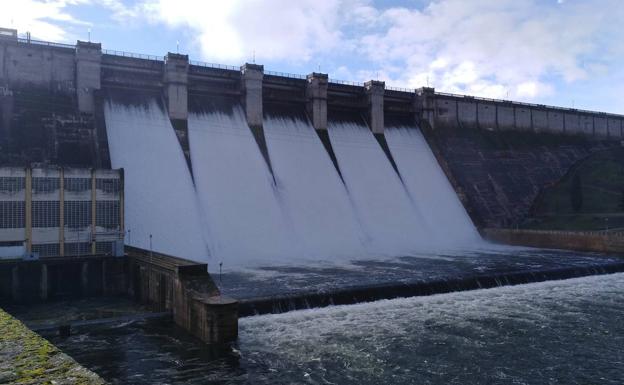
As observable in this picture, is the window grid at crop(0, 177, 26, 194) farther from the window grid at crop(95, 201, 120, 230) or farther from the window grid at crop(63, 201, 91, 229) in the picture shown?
the window grid at crop(95, 201, 120, 230)

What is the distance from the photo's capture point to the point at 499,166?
161 feet

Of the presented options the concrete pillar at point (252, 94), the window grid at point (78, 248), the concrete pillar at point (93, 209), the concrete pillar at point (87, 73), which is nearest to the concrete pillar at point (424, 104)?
the concrete pillar at point (252, 94)

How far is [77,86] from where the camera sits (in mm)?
32656

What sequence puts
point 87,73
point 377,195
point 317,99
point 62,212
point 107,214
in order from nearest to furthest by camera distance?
point 62,212 < point 107,214 < point 87,73 < point 377,195 < point 317,99

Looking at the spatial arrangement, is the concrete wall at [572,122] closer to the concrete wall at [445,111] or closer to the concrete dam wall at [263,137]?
the concrete dam wall at [263,137]

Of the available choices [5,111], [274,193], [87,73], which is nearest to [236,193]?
[274,193]

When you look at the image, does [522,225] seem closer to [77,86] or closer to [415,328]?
[415,328]

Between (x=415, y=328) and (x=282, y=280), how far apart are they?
7.25 meters

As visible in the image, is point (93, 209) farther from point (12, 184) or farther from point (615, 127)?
point (615, 127)

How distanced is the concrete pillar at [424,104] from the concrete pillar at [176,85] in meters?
21.8

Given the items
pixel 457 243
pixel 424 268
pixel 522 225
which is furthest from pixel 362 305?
pixel 522 225

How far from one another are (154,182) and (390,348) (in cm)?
1898

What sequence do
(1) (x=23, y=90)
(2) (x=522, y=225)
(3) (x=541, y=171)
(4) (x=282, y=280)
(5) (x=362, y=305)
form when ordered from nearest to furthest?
(5) (x=362, y=305), (4) (x=282, y=280), (1) (x=23, y=90), (2) (x=522, y=225), (3) (x=541, y=171)

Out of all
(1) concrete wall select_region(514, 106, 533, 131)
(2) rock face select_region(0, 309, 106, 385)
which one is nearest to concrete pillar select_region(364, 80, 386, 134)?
(1) concrete wall select_region(514, 106, 533, 131)
